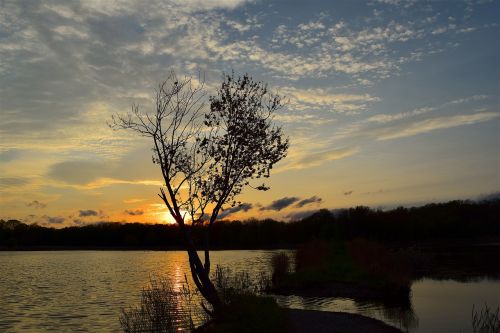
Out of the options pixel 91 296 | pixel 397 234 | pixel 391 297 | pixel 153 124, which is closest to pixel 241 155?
pixel 153 124

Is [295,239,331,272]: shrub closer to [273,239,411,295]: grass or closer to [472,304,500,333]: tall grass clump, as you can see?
[273,239,411,295]: grass

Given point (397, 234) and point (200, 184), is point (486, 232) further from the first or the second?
point (200, 184)

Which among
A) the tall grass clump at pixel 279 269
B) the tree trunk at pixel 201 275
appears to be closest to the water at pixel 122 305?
the tall grass clump at pixel 279 269

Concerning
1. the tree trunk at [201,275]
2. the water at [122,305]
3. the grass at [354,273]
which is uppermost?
the tree trunk at [201,275]

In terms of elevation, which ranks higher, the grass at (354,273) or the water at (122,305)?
the grass at (354,273)

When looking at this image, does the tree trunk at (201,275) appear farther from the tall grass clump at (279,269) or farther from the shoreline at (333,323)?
the tall grass clump at (279,269)

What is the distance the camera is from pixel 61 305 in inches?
1720

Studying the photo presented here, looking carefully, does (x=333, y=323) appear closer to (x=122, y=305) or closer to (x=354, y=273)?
(x=122, y=305)

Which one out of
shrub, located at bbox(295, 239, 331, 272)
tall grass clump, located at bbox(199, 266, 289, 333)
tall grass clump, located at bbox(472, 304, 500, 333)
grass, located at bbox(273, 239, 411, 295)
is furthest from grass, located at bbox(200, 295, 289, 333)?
shrub, located at bbox(295, 239, 331, 272)

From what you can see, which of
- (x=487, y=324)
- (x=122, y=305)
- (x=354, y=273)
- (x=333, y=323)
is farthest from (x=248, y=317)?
(x=354, y=273)

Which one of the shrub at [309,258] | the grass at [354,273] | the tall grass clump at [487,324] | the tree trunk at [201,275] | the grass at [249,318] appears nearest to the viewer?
the grass at [249,318]

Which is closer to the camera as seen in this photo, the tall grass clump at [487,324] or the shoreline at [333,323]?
the tall grass clump at [487,324]

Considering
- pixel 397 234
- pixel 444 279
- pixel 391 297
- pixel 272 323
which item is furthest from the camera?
pixel 397 234

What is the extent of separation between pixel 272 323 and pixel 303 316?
6023mm
